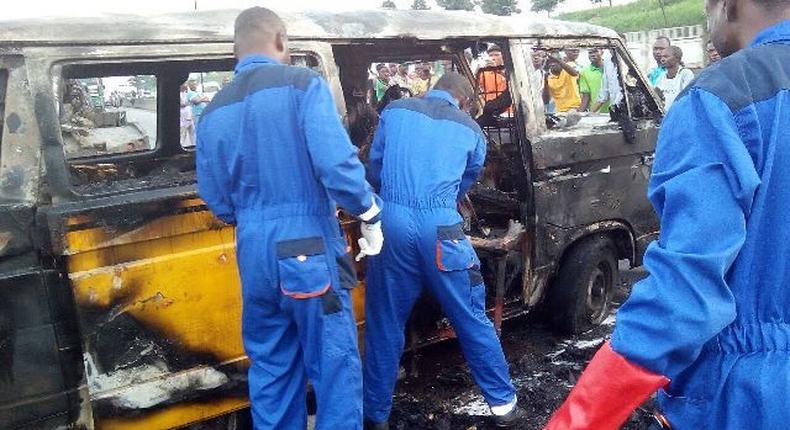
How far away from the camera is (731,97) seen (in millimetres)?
1187

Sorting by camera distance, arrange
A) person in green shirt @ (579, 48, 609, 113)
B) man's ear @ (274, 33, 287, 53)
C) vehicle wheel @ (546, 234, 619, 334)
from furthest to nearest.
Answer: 1. person in green shirt @ (579, 48, 609, 113)
2. vehicle wheel @ (546, 234, 619, 334)
3. man's ear @ (274, 33, 287, 53)

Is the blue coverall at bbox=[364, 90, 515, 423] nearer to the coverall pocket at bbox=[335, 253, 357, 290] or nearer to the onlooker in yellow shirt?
the coverall pocket at bbox=[335, 253, 357, 290]

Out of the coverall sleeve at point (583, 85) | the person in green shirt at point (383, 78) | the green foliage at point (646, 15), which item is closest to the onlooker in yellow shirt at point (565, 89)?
the coverall sleeve at point (583, 85)

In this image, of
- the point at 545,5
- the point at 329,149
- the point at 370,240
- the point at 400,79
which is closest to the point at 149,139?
the point at 370,240

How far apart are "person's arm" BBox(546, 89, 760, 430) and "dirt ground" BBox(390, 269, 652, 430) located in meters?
2.40

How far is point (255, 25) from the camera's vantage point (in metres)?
2.69

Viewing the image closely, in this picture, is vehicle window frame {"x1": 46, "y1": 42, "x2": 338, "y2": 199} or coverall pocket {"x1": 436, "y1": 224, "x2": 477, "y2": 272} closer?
vehicle window frame {"x1": 46, "y1": 42, "x2": 338, "y2": 199}

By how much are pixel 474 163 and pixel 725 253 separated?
92.6 inches

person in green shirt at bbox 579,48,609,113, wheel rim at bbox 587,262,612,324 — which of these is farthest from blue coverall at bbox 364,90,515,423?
person in green shirt at bbox 579,48,609,113

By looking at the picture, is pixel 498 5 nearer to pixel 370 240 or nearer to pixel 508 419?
pixel 508 419

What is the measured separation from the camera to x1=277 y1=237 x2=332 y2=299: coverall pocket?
8.21 ft

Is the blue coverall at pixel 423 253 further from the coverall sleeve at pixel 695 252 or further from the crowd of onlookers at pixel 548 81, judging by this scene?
the coverall sleeve at pixel 695 252

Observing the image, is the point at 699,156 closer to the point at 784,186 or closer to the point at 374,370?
the point at 784,186

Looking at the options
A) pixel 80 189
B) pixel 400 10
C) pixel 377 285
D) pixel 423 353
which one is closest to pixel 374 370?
pixel 377 285
